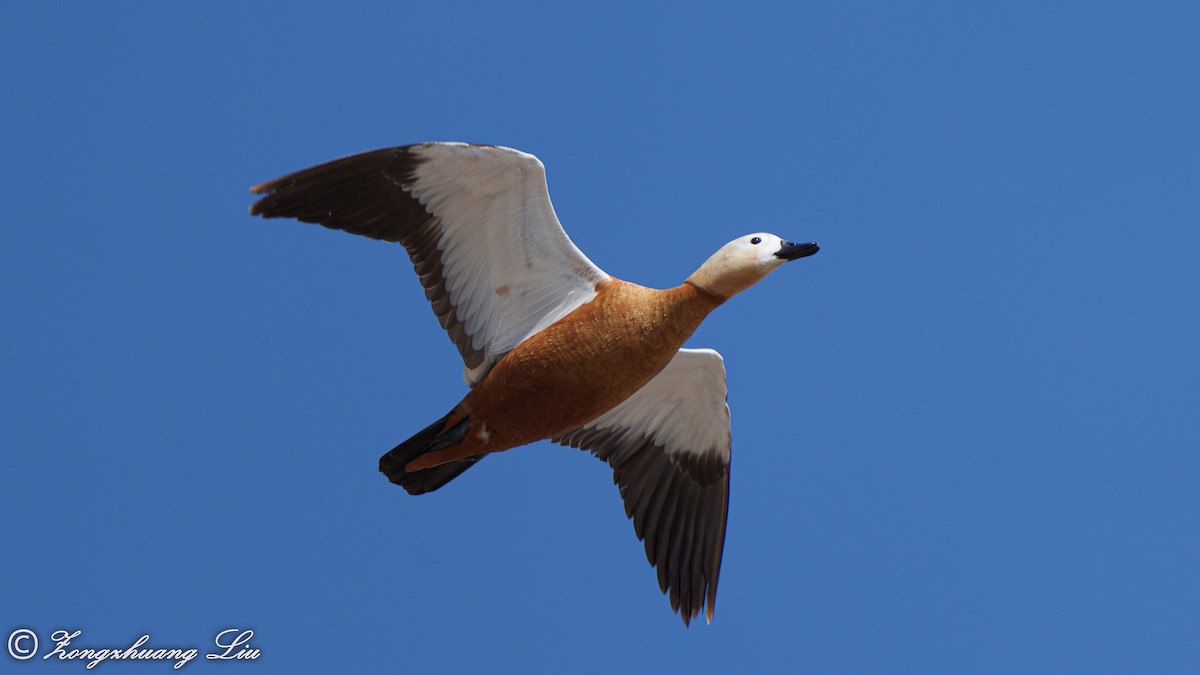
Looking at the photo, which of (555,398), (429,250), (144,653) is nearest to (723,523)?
(555,398)

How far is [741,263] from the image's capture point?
864 centimetres

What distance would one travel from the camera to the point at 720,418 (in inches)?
402

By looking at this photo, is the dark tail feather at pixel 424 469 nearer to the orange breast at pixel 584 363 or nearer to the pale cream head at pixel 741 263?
the orange breast at pixel 584 363

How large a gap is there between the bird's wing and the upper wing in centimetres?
116

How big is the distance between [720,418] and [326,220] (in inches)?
117

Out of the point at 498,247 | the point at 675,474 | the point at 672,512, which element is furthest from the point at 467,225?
the point at 672,512

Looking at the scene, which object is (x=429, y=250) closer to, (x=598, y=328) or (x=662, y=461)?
(x=598, y=328)

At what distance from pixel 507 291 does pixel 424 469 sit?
119 centimetres

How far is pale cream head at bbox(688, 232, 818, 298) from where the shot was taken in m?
8.64

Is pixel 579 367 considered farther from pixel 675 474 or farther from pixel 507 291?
pixel 675 474

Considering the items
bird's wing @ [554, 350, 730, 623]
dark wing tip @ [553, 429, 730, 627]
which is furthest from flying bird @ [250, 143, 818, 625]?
dark wing tip @ [553, 429, 730, 627]

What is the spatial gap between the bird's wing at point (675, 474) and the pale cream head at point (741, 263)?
1535 mm

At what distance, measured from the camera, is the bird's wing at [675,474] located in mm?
10211

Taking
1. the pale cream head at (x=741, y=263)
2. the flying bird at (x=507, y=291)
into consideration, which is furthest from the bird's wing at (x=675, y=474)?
the pale cream head at (x=741, y=263)
